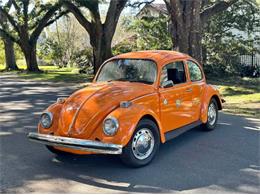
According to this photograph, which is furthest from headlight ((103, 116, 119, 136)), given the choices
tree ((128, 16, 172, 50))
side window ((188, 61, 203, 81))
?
tree ((128, 16, 172, 50))

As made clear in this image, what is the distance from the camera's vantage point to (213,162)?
19.4 ft

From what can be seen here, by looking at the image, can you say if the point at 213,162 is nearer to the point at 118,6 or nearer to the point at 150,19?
the point at 118,6

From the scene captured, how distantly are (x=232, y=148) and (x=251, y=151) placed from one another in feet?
1.08

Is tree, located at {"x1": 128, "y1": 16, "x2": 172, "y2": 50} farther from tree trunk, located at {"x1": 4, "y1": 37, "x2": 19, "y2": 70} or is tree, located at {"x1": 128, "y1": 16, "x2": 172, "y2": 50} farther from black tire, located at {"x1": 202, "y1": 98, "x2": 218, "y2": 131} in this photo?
tree trunk, located at {"x1": 4, "y1": 37, "x2": 19, "y2": 70}

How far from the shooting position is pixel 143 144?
5.79m

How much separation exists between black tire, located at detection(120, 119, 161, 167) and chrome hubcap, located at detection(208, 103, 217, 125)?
91.8 inches

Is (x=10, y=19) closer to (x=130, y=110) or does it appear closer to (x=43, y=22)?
(x=43, y=22)

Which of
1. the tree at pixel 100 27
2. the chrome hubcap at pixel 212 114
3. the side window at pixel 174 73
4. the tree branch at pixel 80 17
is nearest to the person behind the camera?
the side window at pixel 174 73

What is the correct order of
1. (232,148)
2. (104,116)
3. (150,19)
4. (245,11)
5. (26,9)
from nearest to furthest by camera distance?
(104,116) < (232,148) < (245,11) < (150,19) < (26,9)

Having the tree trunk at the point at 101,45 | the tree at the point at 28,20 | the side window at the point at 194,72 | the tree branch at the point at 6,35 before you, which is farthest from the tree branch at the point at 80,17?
the side window at the point at 194,72

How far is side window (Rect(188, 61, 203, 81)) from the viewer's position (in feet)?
24.8

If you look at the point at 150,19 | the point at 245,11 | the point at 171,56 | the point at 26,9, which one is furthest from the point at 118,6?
the point at 171,56

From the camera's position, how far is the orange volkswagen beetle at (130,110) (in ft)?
18.0

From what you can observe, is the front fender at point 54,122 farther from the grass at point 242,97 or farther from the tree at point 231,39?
the tree at point 231,39
